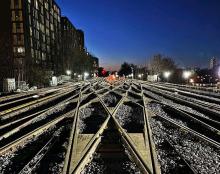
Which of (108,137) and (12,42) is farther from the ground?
(12,42)

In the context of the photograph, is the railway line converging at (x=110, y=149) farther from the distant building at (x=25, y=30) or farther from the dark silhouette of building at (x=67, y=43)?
the dark silhouette of building at (x=67, y=43)

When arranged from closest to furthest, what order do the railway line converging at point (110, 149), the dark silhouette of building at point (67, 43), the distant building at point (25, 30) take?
the railway line converging at point (110, 149) < the distant building at point (25, 30) < the dark silhouette of building at point (67, 43)

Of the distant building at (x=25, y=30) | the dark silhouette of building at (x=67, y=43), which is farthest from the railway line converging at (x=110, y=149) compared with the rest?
the dark silhouette of building at (x=67, y=43)

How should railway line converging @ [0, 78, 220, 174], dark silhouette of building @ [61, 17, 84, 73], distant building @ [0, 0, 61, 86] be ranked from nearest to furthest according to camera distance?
railway line converging @ [0, 78, 220, 174], distant building @ [0, 0, 61, 86], dark silhouette of building @ [61, 17, 84, 73]

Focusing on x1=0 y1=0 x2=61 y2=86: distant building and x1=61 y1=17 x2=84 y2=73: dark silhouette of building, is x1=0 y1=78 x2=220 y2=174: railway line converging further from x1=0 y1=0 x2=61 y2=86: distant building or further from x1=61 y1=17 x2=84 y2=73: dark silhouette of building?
x1=61 y1=17 x2=84 y2=73: dark silhouette of building

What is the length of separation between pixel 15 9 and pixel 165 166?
240 feet

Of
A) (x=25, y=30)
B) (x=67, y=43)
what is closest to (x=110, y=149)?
(x=25, y=30)

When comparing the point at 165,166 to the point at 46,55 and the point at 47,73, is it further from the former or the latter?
the point at 46,55

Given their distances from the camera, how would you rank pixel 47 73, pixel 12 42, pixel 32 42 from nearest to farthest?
pixel 47 73 < pixel 12 42 < pixel 32 42

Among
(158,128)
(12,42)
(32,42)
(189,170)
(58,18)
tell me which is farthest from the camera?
(58,18)

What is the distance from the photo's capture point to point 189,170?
5.91m

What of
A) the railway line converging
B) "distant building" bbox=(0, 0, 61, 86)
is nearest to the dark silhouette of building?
"distant building" bbox=(0, 0, 61, 86)

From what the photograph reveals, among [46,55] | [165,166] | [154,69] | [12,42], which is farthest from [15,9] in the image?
[165,166]

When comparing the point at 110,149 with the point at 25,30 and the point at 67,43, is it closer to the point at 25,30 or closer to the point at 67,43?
the point at 25,30
